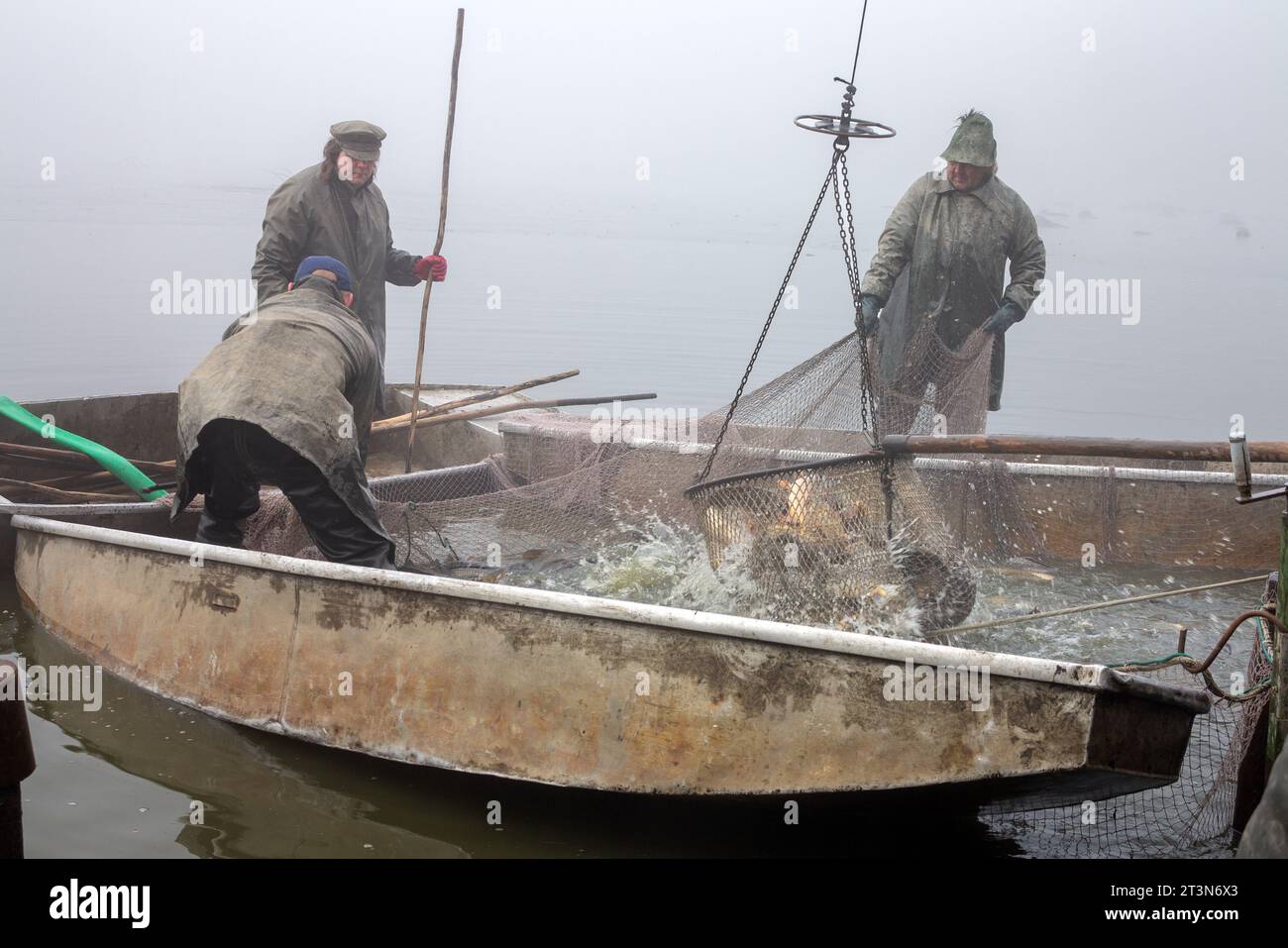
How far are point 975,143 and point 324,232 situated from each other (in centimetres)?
316

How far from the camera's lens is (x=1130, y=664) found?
10.1 feet

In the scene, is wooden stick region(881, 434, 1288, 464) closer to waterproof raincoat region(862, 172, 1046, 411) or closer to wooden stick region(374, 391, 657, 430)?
waterproof raincoat region(862, 172, 1046, 411)

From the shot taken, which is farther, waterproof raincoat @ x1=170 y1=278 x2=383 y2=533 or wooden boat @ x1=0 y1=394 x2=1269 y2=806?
waterproof raincoat @ x1=170 y1=278 x2=383 y2=533

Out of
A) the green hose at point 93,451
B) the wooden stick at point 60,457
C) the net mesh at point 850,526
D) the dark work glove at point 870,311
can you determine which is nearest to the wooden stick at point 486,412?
the net mesh at point 850,526

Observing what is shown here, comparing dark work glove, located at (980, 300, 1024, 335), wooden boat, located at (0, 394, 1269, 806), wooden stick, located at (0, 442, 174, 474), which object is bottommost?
wooden boat, located at (0, 394, 1269, 806)

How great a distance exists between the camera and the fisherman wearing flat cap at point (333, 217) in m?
5.57

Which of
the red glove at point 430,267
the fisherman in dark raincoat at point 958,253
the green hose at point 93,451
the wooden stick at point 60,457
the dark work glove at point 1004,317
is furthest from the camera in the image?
the red glove at point 430,267

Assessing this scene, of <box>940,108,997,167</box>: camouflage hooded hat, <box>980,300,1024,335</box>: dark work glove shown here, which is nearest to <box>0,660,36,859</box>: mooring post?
<box>980,300,1024,335</box>: dark work glove

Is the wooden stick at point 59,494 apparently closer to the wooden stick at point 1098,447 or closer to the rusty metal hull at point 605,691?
the rusty metal hull at point 605,691

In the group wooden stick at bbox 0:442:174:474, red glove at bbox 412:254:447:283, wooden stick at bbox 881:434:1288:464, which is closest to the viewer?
wooden stick at bbox 881:434:1288:464

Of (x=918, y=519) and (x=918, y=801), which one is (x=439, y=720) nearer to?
(x=918, y=801)

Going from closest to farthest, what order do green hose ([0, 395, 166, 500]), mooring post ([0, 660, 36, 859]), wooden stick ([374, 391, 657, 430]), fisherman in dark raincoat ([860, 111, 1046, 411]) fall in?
mooring post ([0, 660, 36, 859])
green hose ([0, 395, 166, 500])
fisherman in dark raincoat ([860, 111, 1046, 411])
wooden stick ([374, 391, 657, 430])

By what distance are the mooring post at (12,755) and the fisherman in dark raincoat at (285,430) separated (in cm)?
178

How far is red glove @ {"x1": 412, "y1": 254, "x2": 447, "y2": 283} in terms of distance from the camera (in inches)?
233
